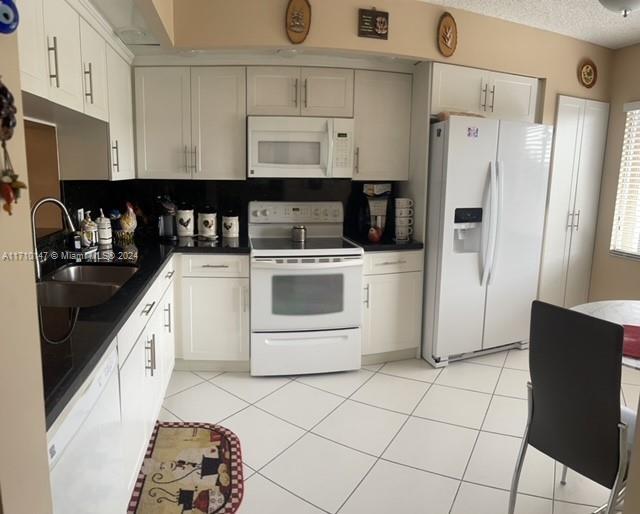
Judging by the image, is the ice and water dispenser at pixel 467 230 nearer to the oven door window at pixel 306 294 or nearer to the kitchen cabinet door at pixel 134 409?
the oven door window at pixel 306 294

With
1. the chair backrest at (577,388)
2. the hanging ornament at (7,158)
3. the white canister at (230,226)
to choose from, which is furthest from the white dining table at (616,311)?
the white canister at (230,226)

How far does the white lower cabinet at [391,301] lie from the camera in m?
3.16

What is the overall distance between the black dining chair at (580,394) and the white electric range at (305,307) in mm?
1507

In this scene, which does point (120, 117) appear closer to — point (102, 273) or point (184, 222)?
point (184, 222)

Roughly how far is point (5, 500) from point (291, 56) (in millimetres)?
2954

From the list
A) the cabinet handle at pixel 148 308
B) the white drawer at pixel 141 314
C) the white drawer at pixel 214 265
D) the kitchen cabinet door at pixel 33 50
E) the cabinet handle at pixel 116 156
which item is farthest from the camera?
the white drawer at pixel 214 265

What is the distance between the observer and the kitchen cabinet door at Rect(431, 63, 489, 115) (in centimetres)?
311

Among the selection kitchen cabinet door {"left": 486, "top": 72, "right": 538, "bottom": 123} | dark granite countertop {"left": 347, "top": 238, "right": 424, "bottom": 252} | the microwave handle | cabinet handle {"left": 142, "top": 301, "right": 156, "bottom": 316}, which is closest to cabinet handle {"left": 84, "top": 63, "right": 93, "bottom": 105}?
cabinet handle {"left": 142, "top": 301, "right": 156, "bottom": 316}

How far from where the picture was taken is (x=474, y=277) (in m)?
3.24

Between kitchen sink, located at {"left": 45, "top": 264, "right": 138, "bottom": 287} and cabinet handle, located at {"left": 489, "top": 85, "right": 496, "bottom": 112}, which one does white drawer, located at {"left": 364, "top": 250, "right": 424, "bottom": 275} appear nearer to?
cabinet handle, located at {"left": 489, "top": 85, "right": 496, "bottom": 112}

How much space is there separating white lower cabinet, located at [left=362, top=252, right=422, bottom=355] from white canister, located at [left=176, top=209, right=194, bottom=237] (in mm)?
1295

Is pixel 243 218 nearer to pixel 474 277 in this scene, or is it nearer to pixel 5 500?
pixel 474 277

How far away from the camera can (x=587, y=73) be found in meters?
3.65

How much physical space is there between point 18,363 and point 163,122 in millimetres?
2749
